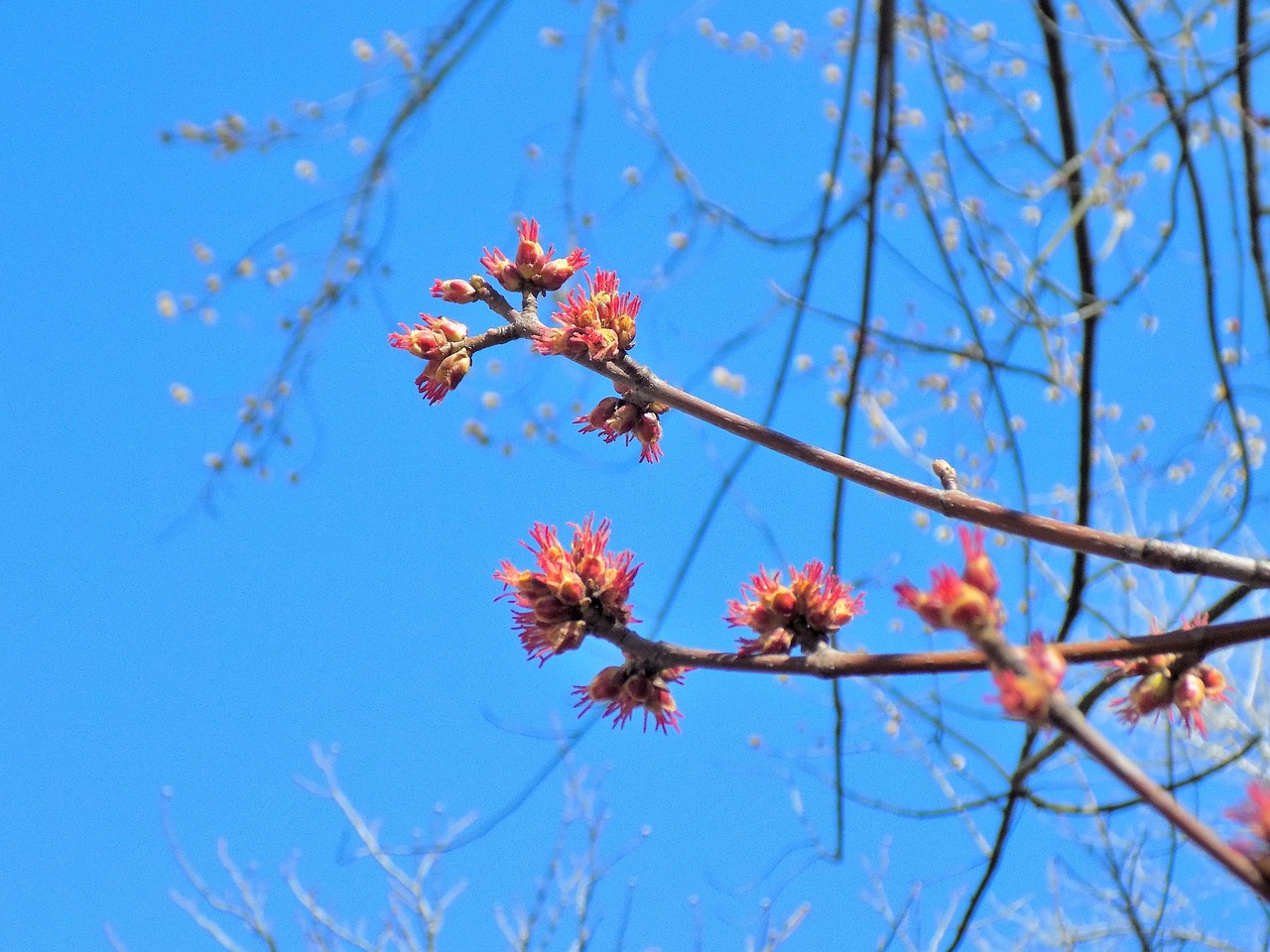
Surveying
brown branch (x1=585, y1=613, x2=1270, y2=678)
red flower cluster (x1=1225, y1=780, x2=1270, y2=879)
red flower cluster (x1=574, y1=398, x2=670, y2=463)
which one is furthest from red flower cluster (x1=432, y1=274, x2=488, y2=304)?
red flower cluster (x1=1225, y1=780, x2=1270, y2=879)

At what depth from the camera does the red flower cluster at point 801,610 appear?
157cm

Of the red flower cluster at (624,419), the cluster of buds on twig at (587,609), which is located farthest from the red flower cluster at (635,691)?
the red flower cluster at (624,419)

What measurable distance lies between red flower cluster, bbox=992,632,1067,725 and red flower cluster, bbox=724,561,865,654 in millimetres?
582

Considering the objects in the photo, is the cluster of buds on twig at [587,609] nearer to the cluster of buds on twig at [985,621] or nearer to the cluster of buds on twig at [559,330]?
the cluster of buds on twig at [559,330]

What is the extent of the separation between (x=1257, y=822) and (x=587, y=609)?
93 cm

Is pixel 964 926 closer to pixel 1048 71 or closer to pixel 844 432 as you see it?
pixel 844 432

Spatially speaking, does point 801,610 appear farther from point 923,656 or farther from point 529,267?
point 529,267

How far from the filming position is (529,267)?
1745 mm

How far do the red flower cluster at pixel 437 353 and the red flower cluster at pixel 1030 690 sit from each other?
37.4 inches

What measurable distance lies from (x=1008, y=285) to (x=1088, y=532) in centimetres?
207

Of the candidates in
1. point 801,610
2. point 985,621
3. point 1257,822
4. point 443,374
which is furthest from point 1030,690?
point 443,374

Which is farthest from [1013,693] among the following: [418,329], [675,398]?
[418,329]

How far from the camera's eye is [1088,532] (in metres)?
1.43

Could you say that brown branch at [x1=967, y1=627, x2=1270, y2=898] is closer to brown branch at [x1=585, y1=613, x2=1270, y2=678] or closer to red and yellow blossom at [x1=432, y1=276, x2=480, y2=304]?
brown branch at [x1=585, y1=613, x2=1270, y2=678]
